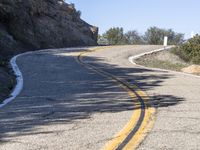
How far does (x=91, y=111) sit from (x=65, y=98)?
1960 mm

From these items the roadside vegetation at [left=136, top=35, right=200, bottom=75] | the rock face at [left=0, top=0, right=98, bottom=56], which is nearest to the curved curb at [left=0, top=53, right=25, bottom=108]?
the rock face at [left=0, top=0, right=98, bottom=56]

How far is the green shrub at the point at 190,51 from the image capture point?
108ft

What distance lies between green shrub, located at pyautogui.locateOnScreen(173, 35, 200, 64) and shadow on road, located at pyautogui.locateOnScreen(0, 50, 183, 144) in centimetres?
1360

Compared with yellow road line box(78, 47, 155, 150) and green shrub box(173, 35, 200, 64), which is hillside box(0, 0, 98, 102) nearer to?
green shrub box(173, 35, 200, 64)

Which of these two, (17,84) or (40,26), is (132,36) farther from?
(17,84)

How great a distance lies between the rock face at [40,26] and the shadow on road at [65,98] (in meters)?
9.17

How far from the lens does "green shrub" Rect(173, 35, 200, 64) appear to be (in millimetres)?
32781

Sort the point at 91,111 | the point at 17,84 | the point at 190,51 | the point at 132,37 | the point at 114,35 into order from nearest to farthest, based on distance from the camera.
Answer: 1. the point at 91,111
2. the point at 17,84
3. the point at 190,51
4. the point at 114,35
5. the point at 132,37

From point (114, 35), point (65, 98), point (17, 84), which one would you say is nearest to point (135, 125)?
point (65, 98)

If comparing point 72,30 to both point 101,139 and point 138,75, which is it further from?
point 101,139

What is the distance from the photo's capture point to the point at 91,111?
10.2 m

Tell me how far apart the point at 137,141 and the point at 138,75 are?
435 inches

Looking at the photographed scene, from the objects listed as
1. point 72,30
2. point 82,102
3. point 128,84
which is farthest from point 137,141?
point 72,30

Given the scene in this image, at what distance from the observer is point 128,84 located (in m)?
15.4
